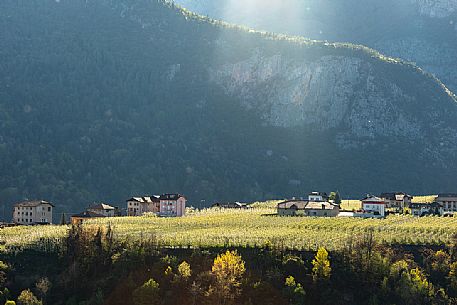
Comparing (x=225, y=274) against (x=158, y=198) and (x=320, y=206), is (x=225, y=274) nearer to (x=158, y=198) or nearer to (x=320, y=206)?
(x=320, y=206)

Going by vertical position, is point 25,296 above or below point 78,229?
below

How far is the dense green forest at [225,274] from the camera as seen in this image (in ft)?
281

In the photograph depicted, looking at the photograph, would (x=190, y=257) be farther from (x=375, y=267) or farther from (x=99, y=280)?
(x=375, y=267)

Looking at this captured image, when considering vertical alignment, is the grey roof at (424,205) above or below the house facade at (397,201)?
below

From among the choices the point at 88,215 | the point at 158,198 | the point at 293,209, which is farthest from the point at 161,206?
the point at 293,209

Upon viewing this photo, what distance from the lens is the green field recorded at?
100875 mm

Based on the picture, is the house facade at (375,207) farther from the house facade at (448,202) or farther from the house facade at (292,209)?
the house facade at (448,202)

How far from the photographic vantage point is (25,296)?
8569 cm

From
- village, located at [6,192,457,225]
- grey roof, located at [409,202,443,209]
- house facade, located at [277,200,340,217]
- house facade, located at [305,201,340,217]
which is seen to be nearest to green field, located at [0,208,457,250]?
house facade, located at [305,201,340,217]

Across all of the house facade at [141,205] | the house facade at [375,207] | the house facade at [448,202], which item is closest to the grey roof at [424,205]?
the house facade at [448,202]

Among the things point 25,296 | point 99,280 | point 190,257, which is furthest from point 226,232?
point 25,296

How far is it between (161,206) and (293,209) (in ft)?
109

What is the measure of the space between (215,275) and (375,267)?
67.3 feet

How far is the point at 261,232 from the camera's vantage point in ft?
364
